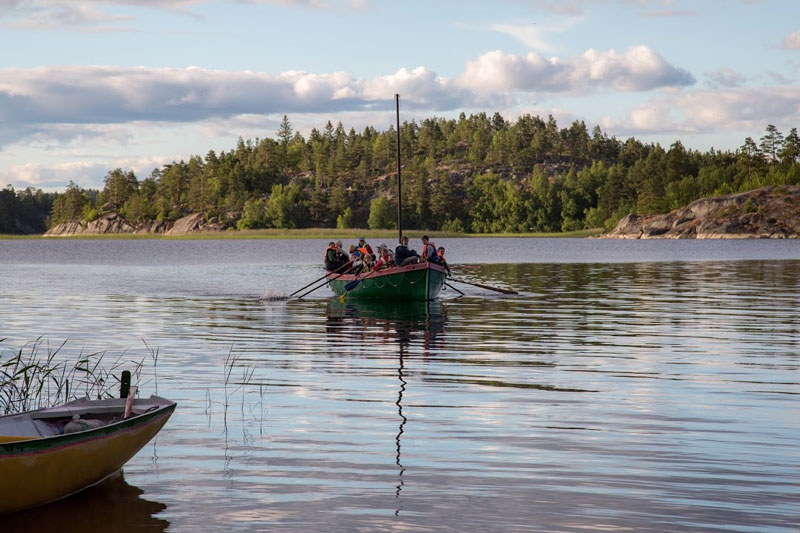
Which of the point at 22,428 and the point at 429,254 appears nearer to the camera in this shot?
the point at 22,428

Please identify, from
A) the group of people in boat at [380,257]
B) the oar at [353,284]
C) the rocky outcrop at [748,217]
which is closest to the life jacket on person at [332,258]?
the group of people in boat at [380,257]

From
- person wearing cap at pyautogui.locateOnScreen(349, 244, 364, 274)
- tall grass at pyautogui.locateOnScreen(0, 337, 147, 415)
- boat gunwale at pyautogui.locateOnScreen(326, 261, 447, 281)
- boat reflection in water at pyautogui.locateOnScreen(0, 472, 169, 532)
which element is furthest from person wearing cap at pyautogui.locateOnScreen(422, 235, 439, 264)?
boat reflection in water at pyautogui.locateOnScreen(0, 472, 169, 532)

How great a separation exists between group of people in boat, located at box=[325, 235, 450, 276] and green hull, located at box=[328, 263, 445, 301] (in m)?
0.31

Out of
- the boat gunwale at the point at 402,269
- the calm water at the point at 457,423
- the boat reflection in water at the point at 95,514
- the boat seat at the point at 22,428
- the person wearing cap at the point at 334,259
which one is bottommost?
the boat reflection in water at the point at 95,514

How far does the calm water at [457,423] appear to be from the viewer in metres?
9.88

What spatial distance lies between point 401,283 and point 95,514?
2812cm

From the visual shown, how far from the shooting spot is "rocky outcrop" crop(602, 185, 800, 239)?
18450 cm

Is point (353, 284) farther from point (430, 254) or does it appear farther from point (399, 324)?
point (399, 324)

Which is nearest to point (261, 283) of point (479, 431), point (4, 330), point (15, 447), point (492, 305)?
point (492, 305)

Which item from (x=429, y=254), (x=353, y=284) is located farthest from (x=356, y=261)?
(x=429, y=254)

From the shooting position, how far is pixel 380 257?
125 ft

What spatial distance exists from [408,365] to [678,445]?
8.84 metres

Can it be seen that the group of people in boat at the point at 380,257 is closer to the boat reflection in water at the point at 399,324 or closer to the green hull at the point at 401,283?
the green hull at the point at 401,283

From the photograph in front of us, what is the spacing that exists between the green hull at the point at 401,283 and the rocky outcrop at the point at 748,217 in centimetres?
15981
